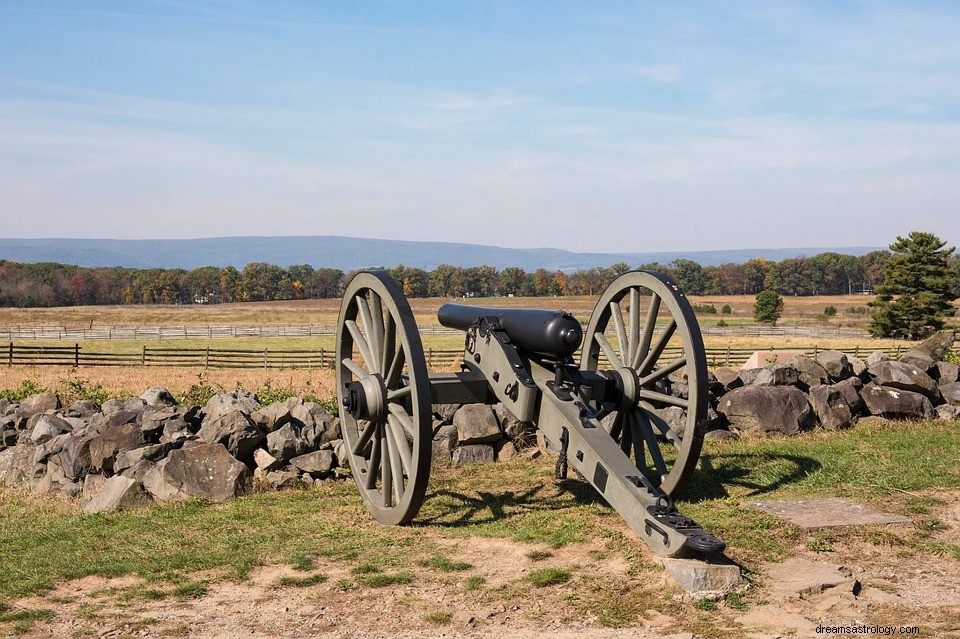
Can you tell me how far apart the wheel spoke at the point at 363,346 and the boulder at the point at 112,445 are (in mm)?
3128

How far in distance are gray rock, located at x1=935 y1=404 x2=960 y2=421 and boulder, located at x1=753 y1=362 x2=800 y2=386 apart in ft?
6.19

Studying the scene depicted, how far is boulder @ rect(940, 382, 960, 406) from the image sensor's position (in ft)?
38.2

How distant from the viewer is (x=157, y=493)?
842 cm

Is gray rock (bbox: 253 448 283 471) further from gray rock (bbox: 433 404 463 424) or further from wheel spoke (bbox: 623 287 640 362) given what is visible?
wheel spoke (bbox: 623 287 640 362)

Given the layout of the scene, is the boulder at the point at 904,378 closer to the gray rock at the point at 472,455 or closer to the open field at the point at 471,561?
the open field at the point at 471,561

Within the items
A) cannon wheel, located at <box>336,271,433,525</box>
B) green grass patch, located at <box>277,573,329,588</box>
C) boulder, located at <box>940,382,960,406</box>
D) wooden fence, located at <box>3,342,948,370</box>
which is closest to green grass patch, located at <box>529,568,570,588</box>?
cannon wheel, located at <box>336,271,433,525</box>

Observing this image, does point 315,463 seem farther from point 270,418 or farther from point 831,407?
point 831,407

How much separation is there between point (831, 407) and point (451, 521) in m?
5.82

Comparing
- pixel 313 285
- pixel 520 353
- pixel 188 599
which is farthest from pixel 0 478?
pixel 313 285

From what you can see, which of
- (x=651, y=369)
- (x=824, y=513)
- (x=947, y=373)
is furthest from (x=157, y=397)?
(x=947, y=373)

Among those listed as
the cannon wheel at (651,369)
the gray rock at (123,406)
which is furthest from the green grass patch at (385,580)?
the gray rock at (123,406)

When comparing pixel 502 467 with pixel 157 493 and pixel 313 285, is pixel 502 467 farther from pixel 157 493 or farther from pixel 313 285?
pixel 313 285

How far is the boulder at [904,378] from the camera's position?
1142 centimetres

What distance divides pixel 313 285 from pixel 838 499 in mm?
118573
